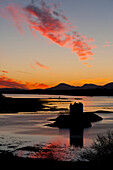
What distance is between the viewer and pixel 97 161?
35.0 ft

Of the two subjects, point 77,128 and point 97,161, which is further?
point 77,128

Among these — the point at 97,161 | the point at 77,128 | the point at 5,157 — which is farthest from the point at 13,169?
the point at 77,128

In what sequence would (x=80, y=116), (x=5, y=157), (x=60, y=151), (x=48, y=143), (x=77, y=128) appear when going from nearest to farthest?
(x=5, y=157), (x=60, y=151), (x=48, y=143), (x=77, y=128), (x=80, y=116)

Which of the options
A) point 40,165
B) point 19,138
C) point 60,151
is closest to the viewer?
point 40,165

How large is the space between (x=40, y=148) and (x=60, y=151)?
1402mm

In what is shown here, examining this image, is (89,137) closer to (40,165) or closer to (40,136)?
(40,136)

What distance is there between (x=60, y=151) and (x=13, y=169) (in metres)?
6.12

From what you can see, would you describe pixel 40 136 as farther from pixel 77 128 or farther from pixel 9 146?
pixel 77 128

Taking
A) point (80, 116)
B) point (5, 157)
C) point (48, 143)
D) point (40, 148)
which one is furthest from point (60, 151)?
point (80, 116)

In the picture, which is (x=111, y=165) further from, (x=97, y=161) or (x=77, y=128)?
(x=77, y=128)

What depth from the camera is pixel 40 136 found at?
21.8 meters

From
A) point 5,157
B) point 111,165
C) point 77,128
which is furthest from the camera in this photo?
point 77,128

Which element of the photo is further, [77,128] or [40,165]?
[77,128]

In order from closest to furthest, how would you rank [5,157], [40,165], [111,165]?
[111,165]
[40,165]
[5,157]
